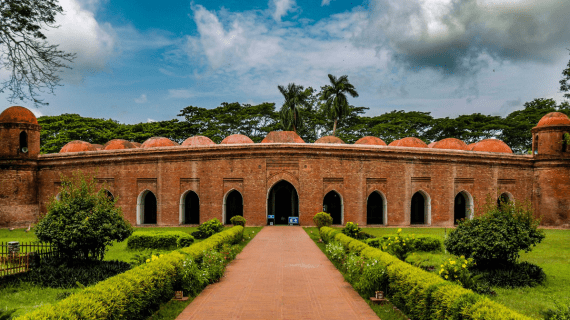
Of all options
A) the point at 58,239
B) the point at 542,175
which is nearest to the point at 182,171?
the point at 58,239

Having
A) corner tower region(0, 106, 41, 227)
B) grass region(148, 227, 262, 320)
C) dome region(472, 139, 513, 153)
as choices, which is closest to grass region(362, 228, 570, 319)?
grass region(148, 227, 262, 320)

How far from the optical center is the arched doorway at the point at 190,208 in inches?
823

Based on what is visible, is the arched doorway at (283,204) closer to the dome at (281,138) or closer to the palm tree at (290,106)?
the dome at (281,138)

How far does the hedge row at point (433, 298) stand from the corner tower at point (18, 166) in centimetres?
2128

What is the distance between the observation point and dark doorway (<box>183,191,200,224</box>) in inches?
854

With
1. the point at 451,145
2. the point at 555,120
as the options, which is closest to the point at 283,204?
the point at 451,145

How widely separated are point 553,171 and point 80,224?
77.0ft

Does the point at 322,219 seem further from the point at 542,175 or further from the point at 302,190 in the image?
the point at 542,175

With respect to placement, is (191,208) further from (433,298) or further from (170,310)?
(433,298)

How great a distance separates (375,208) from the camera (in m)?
22.3

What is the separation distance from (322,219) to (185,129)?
23680 millimetres

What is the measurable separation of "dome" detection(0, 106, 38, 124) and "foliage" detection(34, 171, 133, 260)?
15.4 metres

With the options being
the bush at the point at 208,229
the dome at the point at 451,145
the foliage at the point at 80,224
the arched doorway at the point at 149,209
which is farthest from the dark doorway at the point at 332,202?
the foliage at the point at 80,224

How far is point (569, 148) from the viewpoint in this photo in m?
21.3
